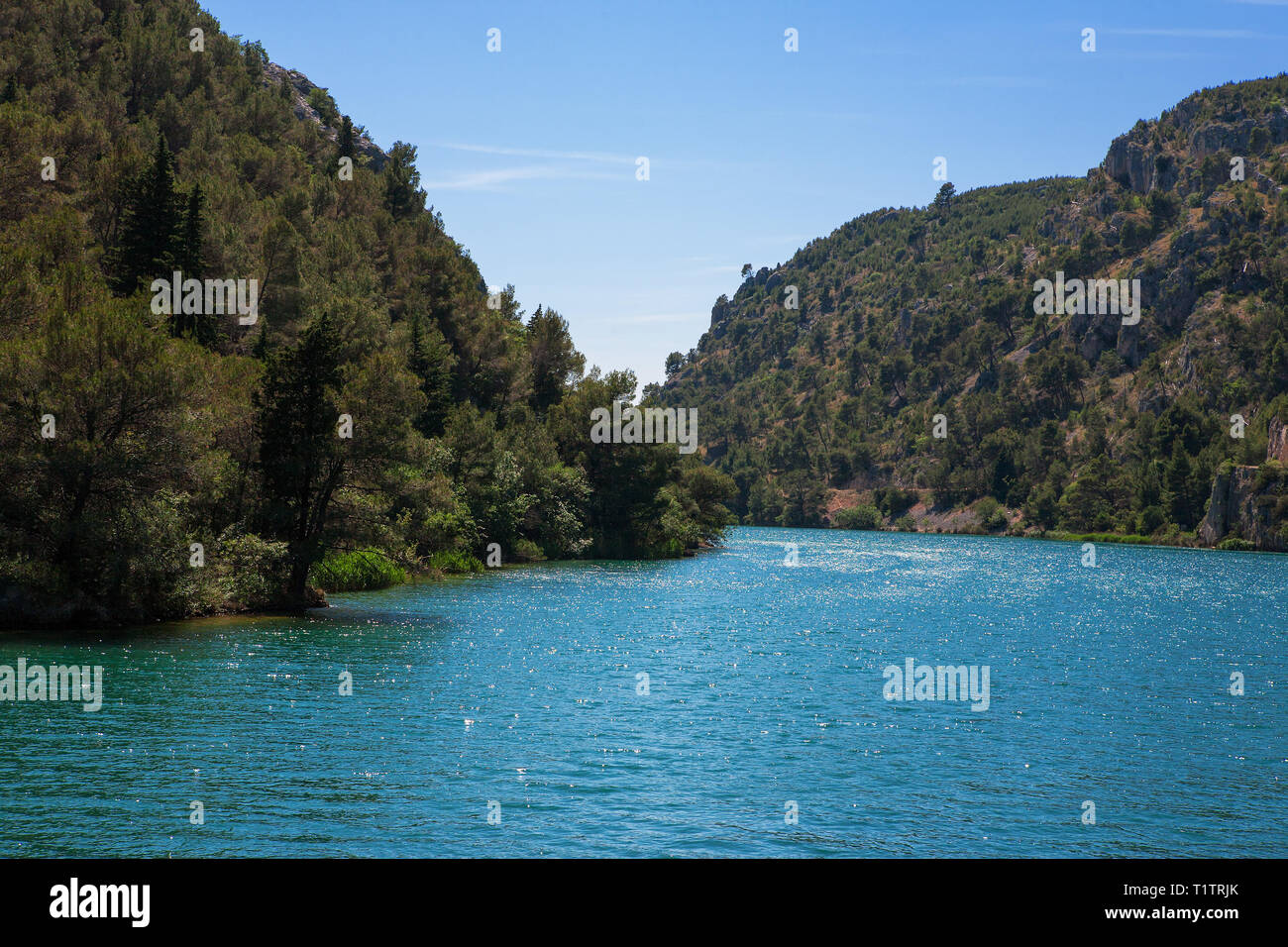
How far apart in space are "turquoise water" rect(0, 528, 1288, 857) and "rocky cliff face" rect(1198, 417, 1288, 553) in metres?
118

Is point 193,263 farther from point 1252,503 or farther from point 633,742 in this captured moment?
point 1252,503

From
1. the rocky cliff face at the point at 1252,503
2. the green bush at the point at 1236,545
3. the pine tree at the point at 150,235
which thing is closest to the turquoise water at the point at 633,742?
the pine tree at the point at 150,235

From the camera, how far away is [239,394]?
54.4m

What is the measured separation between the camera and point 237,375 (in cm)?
5741

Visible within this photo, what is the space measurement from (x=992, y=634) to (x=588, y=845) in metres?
43.1

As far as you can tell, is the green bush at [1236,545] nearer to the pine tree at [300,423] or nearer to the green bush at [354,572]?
the green bush at [354,572]

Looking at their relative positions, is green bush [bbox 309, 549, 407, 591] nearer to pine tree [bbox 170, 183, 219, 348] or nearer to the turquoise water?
the turquoise water

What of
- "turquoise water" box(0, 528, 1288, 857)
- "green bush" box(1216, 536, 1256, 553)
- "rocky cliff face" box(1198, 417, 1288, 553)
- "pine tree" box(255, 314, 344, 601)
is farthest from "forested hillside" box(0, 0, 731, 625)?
"rocky cliff face" box(1198, 417, 1288, 553)

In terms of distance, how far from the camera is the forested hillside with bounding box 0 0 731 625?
42031 millimetres

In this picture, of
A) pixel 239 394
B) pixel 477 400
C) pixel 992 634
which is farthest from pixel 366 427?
pixel 477 400

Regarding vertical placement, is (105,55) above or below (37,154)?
above
